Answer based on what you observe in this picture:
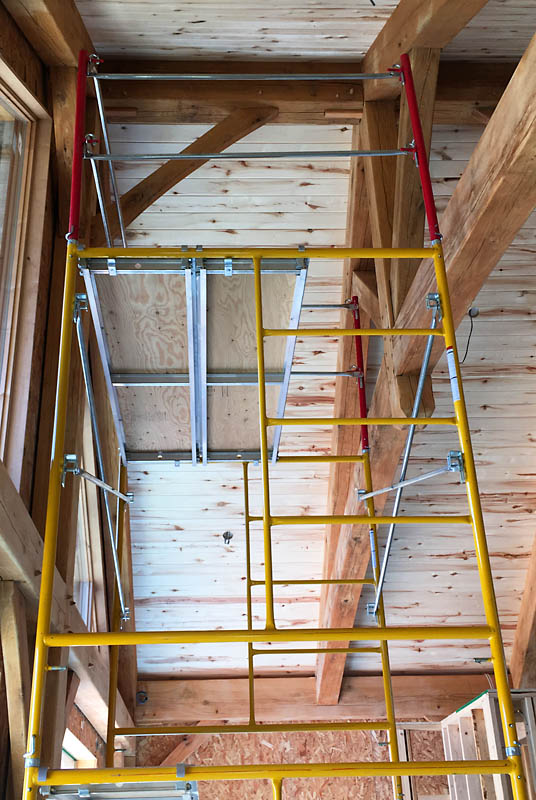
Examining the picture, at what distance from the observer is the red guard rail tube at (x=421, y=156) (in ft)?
7.16

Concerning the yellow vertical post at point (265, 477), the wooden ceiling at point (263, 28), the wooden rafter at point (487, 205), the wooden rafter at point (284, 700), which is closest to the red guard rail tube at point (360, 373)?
the wooden rafter at point (487, 205)

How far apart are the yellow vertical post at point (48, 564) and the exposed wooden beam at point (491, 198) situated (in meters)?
1.11

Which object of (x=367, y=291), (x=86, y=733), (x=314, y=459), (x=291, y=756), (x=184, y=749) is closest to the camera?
(x=314, y=459)

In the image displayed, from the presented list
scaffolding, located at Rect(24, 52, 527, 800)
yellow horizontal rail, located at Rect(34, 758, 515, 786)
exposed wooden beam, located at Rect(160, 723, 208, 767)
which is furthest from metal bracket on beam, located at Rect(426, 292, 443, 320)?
exposed wooden beam, located at Rect(160, 723, 208, 767)

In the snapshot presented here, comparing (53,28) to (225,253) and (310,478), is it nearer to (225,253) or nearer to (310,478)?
(225,253)

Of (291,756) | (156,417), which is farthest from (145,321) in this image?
(291,756)

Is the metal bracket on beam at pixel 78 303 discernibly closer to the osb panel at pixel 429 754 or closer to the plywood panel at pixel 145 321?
the plywood panel at pixel 145 321

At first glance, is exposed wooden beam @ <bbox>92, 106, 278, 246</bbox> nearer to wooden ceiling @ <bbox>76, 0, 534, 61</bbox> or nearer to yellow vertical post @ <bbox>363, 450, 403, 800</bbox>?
wooden ceiling @ <bbox>76, 0, 534, 61</bbox>

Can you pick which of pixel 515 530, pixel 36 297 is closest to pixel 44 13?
pixel 36 297

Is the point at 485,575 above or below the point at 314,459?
below

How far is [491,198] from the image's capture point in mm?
2127

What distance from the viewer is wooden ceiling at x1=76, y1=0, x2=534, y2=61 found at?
117 inches

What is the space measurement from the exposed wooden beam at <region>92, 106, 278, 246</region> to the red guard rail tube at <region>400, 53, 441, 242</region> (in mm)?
815

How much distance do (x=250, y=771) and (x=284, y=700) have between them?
12.1 feet
